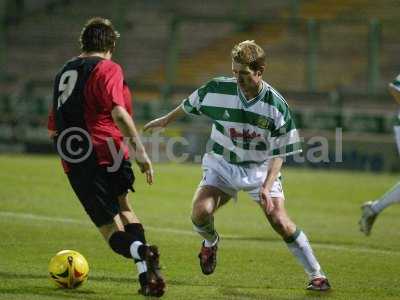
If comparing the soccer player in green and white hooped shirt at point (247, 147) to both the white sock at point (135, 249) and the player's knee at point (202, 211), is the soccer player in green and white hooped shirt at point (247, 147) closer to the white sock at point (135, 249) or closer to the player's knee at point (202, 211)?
the player's knee at point (202, 211)

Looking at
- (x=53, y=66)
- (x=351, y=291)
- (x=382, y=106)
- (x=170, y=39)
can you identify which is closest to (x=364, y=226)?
(x=351, y=291)

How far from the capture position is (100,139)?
7.50m

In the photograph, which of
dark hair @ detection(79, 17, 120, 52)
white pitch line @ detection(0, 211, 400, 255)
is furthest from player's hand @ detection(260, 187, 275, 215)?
white pitch line @ detection(0, 211, 400, 255)

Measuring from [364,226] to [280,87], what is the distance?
48.2 feet

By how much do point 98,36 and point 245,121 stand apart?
4.96 feet

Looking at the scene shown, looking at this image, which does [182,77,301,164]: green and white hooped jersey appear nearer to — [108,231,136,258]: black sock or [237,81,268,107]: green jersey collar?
[237,81,268,107]: green jersey collar

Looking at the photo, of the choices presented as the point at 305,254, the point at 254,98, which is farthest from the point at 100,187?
the point at 305,254

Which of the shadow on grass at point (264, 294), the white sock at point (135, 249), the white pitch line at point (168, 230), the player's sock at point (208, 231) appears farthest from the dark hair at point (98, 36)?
the white pitch line at point (168, 230)

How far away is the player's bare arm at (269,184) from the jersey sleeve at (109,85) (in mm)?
1317

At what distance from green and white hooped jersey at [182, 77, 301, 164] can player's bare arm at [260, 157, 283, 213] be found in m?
0.11

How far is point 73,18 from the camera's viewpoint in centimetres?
2788

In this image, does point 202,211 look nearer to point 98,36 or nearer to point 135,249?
point 135,249

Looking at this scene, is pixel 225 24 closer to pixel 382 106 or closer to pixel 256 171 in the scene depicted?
pixel 382 106

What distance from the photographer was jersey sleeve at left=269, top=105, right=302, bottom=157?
8039mm
